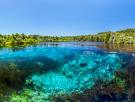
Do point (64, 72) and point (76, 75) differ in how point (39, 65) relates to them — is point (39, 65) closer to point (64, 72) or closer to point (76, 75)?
point (64, 72)

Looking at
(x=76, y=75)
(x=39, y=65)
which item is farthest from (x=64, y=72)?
(x=39, y=65)

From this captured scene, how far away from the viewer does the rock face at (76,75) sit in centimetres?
1986

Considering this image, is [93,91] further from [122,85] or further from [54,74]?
[54,74]

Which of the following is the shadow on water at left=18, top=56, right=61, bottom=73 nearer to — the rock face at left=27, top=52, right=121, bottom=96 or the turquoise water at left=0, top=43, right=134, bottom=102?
the turquoise water at left=0, top=43, right=134, bottom=102

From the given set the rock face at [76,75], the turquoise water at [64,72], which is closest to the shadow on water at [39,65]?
the turquoise water at [64,72]

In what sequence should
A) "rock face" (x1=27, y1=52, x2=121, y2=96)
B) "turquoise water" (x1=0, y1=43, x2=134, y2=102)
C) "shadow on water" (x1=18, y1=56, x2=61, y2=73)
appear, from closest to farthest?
"turquoise water" (x1=0, y1=43, x2=134, y2=102), "rock face" (x1=27, y1=52, x2=121, y2=96), "shadow on water" (x1=18, y1=56, x2=61, y2=73)

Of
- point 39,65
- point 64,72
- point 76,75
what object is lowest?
point 76,75

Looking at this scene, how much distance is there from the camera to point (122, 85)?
67.6ft

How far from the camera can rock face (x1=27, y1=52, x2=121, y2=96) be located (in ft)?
65.2

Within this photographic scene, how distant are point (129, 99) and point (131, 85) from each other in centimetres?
252

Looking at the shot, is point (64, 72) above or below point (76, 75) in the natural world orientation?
above

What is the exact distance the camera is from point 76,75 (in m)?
22.5

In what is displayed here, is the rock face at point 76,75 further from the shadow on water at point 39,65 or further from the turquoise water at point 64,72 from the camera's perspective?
the shadow on water at point 39,65

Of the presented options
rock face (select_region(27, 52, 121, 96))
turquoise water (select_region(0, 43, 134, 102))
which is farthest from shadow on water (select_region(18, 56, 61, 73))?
rock face (select_region(27, 52, 121, 96))
